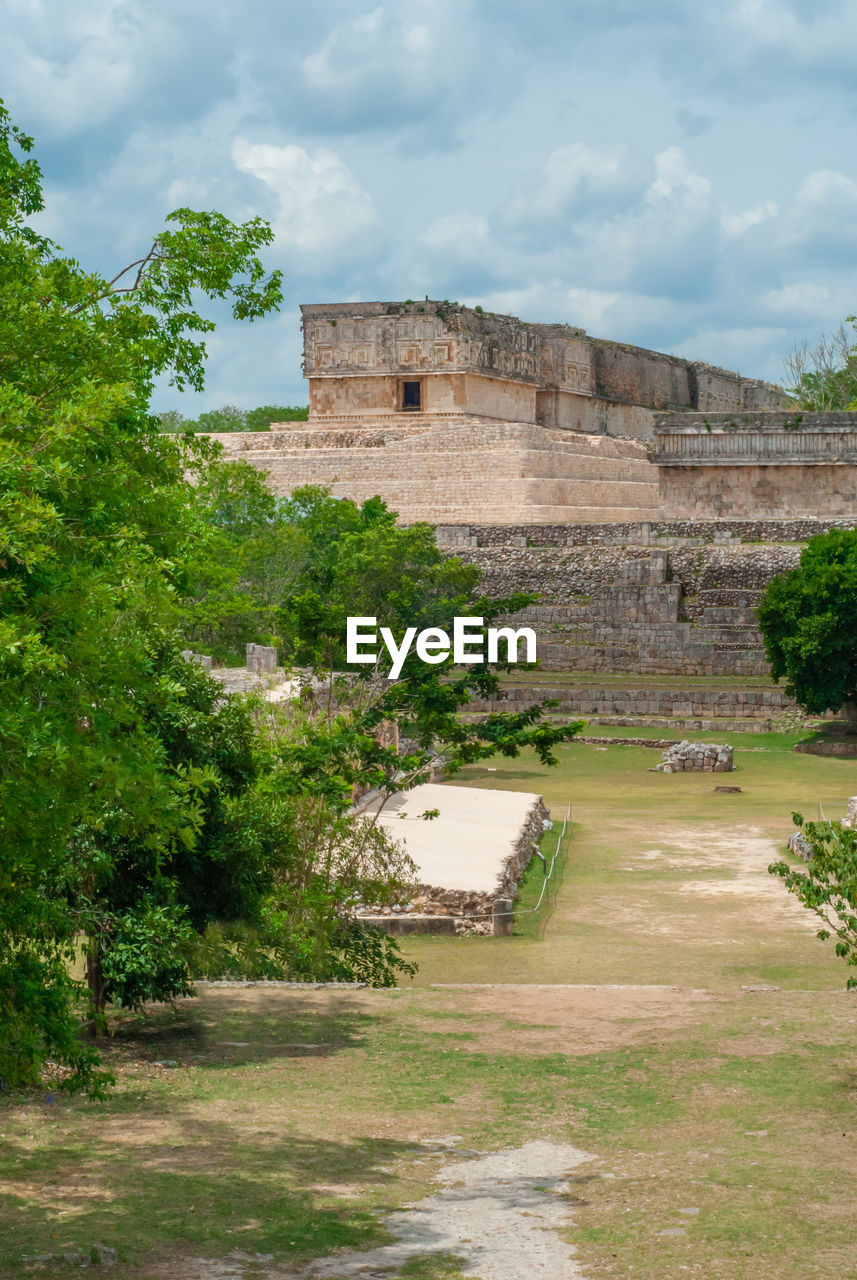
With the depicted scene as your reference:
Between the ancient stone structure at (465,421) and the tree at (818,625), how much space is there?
12763 mm

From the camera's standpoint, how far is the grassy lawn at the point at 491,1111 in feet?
20.1

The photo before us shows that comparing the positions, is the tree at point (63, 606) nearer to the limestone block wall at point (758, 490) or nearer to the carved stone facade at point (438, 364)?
the limestone block wall at point (758, 490)

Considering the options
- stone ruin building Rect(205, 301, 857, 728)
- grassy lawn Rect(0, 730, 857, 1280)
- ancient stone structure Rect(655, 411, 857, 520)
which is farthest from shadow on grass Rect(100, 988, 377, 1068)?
ancient stone structure Rect(655, 411, 857, 520)

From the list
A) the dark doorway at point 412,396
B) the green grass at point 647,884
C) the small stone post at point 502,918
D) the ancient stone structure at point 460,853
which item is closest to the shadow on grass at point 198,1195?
the ancient stone structure at point 460,853

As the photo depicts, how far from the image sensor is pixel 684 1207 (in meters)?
6.44

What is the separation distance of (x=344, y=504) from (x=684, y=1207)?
1214 inches

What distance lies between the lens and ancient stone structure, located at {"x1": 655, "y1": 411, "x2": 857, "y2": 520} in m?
37.4

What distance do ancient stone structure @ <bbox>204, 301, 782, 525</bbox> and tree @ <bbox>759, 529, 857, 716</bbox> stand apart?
12.8 meters

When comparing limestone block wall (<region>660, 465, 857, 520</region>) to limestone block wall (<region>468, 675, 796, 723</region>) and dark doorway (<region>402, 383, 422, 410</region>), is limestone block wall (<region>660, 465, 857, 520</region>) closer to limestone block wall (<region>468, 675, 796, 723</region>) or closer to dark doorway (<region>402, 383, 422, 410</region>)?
limestone block wall (<region>468, 675, 796, 723</region>)

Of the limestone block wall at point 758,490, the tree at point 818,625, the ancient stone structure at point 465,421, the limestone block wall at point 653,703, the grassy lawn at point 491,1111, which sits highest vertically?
the ancient stone structure at point 465,421

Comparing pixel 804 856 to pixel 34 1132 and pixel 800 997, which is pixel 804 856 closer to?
pixel 800 997

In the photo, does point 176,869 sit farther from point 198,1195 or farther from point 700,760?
point 700,760

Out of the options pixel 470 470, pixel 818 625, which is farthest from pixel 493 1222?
pixel 470 470

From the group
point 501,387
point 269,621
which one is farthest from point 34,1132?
point 501,387
